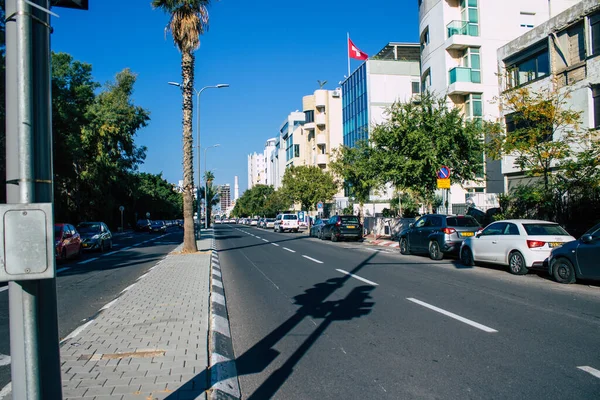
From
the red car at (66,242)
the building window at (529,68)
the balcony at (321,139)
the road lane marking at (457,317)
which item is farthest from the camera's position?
the balcony at (321,139)

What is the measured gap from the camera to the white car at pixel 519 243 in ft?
41.6

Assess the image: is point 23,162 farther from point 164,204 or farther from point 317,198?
point 164,204

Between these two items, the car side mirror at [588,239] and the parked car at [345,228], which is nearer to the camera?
the car side mirror at [588,239]

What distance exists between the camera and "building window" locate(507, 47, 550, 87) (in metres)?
22.0

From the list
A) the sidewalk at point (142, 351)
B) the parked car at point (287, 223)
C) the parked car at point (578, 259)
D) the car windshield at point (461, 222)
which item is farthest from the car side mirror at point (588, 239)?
the parked car at point (287, 223)

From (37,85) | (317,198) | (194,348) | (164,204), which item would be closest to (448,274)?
(194,348)

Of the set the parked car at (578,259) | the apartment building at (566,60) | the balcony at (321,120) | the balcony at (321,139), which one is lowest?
the parked car at (578,259)

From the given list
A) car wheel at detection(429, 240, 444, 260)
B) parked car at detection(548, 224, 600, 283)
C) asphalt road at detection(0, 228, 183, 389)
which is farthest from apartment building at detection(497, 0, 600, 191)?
asphalt road at detection(0, 228, 183, 389)

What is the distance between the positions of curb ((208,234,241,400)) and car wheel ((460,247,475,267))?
951 cm

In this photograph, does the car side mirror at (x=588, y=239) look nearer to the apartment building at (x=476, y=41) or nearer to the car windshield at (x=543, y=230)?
the car windshield at (x=543, y=230)

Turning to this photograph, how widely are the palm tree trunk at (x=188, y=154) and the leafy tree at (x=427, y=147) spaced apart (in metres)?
9.37

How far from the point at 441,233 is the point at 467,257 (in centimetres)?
207

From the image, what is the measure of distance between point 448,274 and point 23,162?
1249 centimetres

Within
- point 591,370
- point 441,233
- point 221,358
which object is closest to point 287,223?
point 441,233
